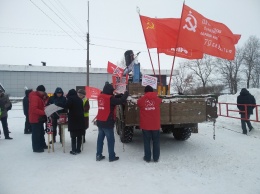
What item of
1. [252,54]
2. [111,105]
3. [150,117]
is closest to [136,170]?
[150,117]

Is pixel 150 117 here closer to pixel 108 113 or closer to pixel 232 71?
pixel 108 113

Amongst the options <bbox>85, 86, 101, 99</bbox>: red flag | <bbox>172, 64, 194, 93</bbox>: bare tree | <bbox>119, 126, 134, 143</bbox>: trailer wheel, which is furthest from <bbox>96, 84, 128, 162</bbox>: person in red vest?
<bbox>172, 64, 194, 93</bbox>: bare tree

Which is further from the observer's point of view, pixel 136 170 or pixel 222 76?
pixel 222 76

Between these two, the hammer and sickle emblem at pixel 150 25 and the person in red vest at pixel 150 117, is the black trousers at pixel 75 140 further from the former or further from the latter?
the hammer and sickle emblem at pixel 150 25

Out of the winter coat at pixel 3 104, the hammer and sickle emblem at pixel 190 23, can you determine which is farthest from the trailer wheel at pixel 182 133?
the winter coat at pixel 3 104

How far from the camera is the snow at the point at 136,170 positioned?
141 inches

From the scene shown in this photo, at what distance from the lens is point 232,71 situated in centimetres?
4725

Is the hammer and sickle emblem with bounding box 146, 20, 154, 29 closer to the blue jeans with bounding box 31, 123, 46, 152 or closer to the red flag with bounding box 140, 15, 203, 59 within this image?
the red flag with bounding box 140, 15, 203, 59

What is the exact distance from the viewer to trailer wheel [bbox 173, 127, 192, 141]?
22.1 ft

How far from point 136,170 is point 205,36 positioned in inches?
199

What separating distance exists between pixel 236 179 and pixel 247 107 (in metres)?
5.98

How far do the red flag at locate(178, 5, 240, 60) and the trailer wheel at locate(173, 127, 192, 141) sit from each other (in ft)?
8.46

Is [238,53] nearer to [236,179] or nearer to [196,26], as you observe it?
[196,26]

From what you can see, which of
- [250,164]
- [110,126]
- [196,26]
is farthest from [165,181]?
[196,26]
